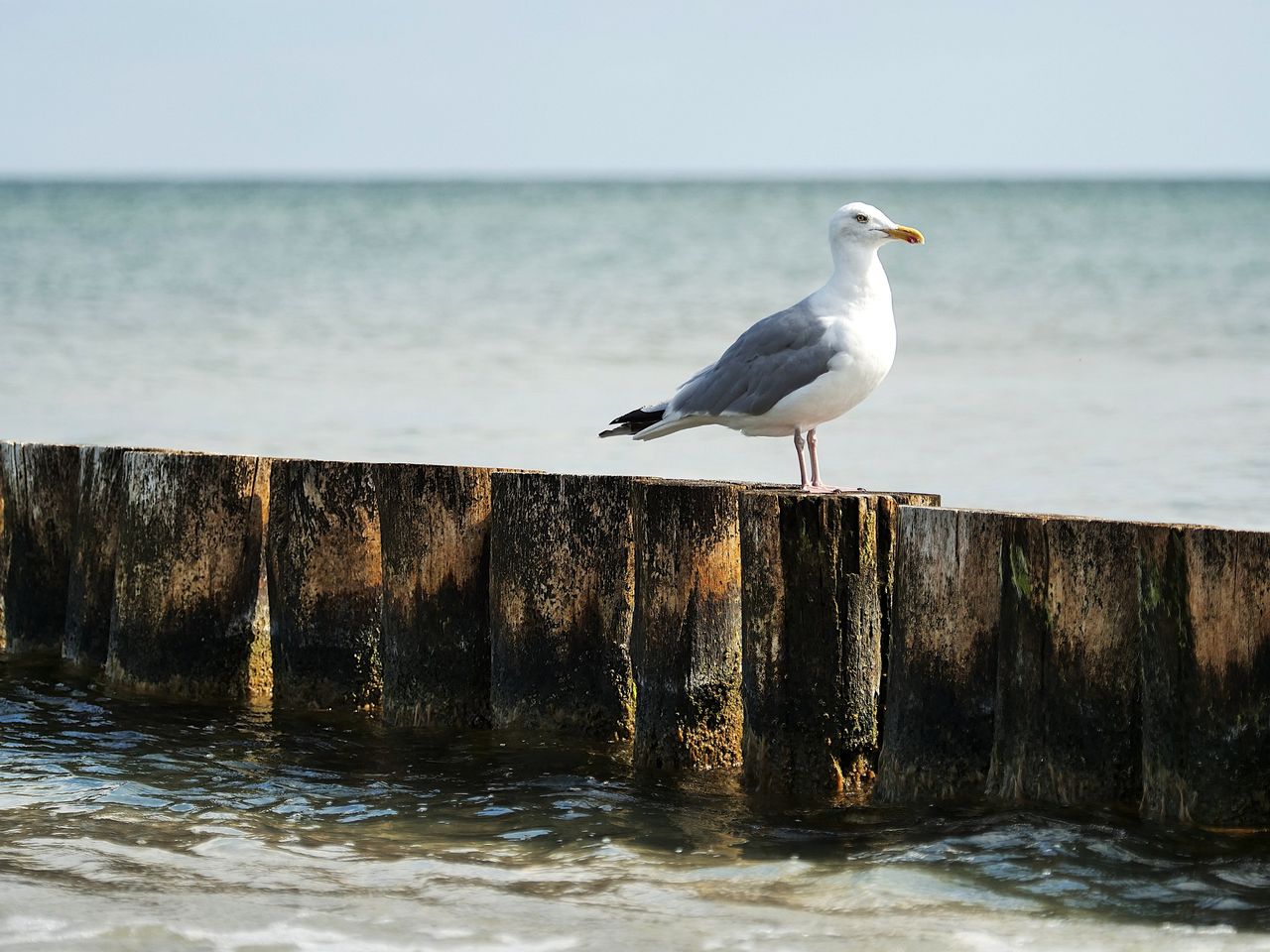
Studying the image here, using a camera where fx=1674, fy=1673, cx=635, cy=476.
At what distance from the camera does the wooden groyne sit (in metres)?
5.04

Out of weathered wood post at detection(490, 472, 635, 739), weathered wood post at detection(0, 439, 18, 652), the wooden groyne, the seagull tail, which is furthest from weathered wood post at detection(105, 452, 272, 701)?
the seagull tail

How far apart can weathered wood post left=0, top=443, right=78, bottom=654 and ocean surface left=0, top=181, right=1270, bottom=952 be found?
0.41 m

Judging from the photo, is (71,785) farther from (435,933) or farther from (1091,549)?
(1091,549)

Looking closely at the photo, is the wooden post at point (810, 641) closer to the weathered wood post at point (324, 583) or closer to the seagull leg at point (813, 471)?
the seagull leg at point (813, 471)

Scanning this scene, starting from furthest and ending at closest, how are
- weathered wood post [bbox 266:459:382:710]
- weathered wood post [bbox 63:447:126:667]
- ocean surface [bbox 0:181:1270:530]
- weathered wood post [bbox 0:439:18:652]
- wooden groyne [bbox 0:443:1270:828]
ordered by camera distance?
ocean surface [bbox 0:181:1270:530] → weathered wood post [bbox 0:439:18:652] → weathered wood post [bbox 63:447:126:667] → weathered wood post [bbox 266:459:382:710] → wooden groyne [bbox 0:443:1270:828]

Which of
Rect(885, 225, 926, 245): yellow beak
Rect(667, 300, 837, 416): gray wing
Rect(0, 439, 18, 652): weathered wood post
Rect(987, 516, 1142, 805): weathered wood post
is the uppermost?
Rect(885, 225, 926, 245): yellow beak

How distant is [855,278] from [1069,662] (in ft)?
6.41

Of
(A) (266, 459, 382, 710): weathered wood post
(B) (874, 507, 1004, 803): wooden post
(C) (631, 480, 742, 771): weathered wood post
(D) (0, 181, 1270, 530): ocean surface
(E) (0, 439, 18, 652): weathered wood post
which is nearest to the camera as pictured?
(B) (874, 507, 1004, 803): wooden post

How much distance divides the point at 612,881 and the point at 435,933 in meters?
0.66

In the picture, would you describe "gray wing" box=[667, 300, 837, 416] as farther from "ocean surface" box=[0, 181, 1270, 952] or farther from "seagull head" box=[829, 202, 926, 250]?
"ocean surface" box=[0, 181, 1270, 952]

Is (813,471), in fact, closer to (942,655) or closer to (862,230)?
(862,230)

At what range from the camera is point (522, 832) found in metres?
5.66

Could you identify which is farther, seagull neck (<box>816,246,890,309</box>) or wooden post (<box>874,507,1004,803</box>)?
seagull neck (<box>816,246,890,309</box>)

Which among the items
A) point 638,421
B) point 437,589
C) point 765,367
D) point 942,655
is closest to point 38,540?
→ point 437,589
